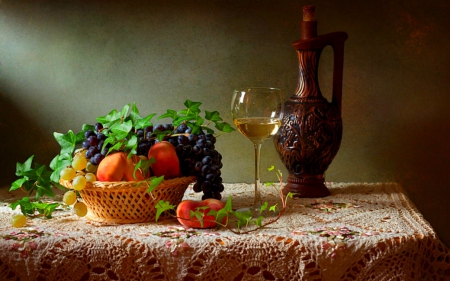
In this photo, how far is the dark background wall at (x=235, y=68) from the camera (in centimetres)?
168

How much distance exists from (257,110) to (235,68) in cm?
51

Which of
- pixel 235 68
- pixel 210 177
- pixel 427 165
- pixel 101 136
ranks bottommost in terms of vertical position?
pixel 427 165

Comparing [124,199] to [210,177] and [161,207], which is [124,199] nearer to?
[161,207]

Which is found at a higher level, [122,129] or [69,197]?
[122,129]

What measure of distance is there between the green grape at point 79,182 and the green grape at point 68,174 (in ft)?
0.14

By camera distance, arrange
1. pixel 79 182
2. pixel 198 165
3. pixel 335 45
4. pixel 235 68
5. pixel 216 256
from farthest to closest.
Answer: pixel 235 68 → pixel 335 45 → pixel 198 165 → pixel 79 182 → pixel 216 256

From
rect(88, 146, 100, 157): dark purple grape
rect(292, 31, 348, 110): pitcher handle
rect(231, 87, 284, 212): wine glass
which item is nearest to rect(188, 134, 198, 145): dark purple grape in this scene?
rect(231, 87, 284, 212): wine glass

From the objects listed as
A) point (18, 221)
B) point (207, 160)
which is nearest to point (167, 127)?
point (207, 160)

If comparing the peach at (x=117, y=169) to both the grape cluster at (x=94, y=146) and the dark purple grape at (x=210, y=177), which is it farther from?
the dark purple grape at (x=210, y=177)

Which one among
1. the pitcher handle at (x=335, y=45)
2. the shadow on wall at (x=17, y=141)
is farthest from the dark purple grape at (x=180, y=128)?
the shadow on wall at (x=17, y=141)

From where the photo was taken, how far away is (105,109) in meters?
1.78

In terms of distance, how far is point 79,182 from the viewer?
1128 millimetres

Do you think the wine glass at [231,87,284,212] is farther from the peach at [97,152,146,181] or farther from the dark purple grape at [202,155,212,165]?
the peach at [97,152,146,181]

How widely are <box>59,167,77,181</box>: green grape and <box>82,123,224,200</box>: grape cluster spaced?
4 centimetres
